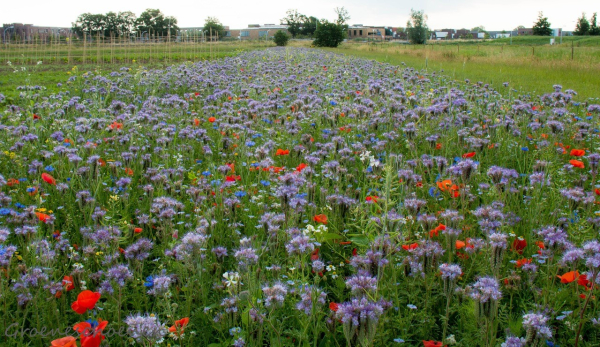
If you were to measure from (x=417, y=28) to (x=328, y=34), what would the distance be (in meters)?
33.3

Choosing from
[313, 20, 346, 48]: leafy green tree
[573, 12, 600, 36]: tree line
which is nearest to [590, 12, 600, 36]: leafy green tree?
[573, 12, 600, 36]: tree line

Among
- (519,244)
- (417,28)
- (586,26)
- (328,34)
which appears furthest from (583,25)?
(519,244)

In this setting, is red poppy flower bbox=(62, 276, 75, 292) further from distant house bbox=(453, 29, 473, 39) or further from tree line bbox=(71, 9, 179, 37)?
distant house bbox=(453, 29, 473, 39)

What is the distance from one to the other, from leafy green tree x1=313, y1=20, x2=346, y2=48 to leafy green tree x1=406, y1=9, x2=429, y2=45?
90.8 feet

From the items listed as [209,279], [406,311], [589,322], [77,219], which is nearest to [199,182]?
[77,219]

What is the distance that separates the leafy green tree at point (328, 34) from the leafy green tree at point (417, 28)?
27.7m

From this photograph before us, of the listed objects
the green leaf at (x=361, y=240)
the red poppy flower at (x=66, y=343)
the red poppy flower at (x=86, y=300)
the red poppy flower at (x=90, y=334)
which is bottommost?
the red poppy flower at (x=90, y=334)

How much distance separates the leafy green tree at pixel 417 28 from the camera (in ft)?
254

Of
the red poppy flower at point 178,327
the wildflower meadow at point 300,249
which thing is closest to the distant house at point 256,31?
the wildflower meadow at point 300,249

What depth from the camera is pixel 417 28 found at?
79562mm

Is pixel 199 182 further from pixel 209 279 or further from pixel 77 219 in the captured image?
pixel 209 279

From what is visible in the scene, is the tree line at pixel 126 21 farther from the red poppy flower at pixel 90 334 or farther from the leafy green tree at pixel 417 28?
the red poppy flower at pixel 90 334

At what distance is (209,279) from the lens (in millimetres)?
2674

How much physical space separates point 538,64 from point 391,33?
147279 millimetres
